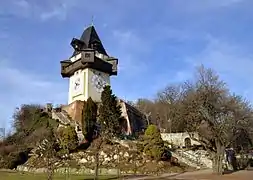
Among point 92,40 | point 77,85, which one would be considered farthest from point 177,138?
point 92,40

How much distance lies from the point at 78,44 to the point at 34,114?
14.9 metres

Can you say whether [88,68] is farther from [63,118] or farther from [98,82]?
[63,118]

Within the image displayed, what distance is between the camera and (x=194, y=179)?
32.3 meters

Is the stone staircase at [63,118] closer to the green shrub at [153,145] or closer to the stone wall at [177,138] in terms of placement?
the green shrub at [153,145]

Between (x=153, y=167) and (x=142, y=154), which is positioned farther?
(x=142, y=154)

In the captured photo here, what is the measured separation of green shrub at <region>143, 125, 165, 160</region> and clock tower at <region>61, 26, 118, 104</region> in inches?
789

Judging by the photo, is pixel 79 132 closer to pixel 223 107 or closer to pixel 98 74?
pixel 98 74

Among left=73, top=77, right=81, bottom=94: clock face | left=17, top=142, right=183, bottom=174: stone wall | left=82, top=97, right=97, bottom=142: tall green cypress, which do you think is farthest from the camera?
left=73, top=77, right=81, bottom=94: clock face

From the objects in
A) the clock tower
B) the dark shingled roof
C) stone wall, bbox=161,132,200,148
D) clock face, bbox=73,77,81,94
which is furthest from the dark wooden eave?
stone wall, bbox=161,132,200,148

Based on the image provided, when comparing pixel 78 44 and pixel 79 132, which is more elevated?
pixel 78 44

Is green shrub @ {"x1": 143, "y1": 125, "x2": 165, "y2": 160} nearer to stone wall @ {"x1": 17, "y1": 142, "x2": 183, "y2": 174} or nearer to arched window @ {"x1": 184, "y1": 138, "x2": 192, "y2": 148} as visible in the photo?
stone wall @ {"x1": 17, "y1": 142, "x2": 183, "y2": 174}

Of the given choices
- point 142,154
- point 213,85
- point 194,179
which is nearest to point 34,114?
point 142,154

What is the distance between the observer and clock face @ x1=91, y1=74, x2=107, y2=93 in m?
64.3

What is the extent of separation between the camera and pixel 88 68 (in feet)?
209
